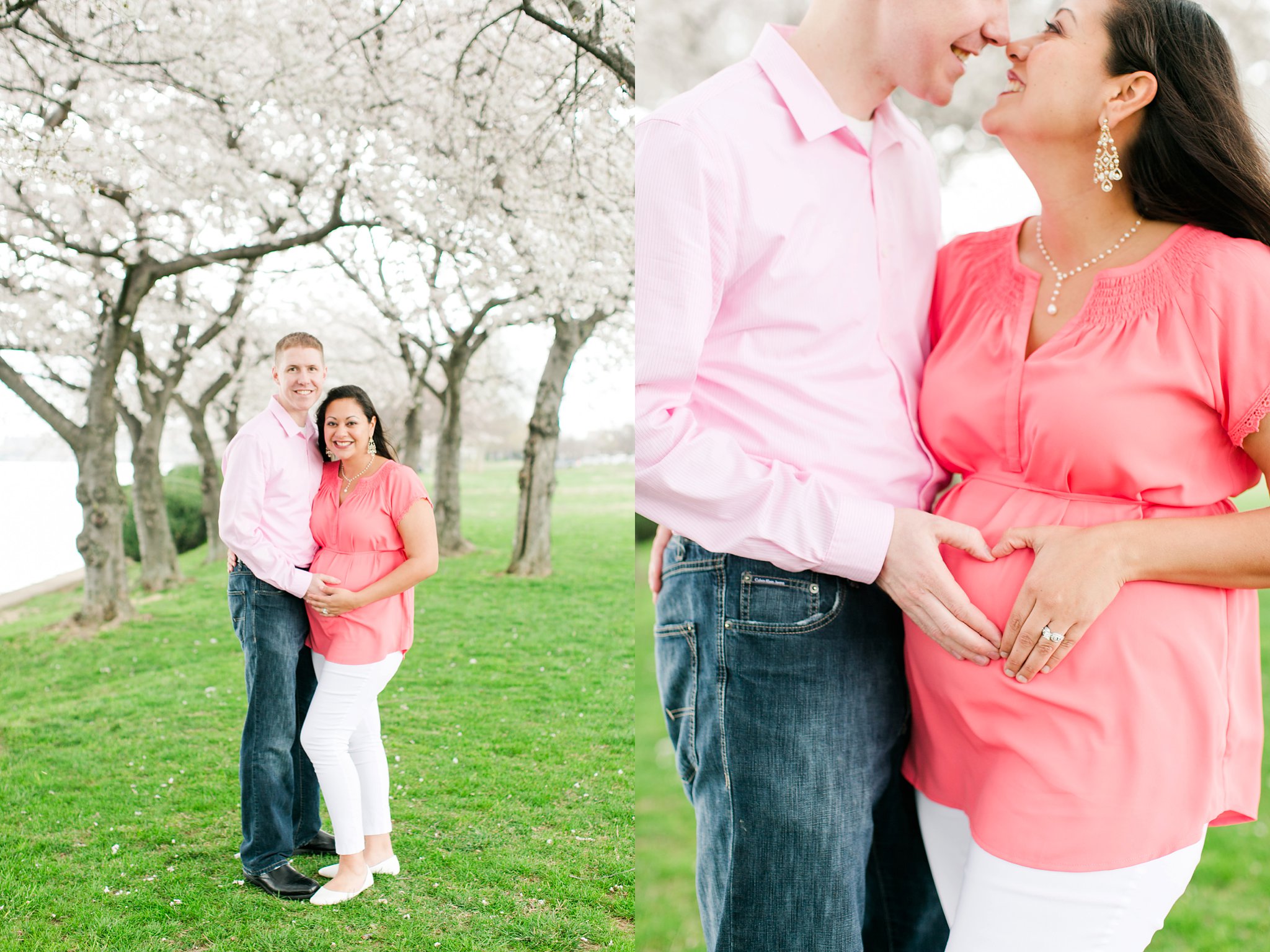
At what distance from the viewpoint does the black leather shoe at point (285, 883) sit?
1933 millimetres

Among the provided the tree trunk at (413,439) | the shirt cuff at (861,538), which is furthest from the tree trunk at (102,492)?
the shirt cuff at (861,538)

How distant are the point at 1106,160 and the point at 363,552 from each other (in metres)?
1.49

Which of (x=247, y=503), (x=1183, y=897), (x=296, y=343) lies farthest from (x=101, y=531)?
(x=1183, y=897)

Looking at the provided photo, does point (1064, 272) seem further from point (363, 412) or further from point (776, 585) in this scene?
point (363, 412)

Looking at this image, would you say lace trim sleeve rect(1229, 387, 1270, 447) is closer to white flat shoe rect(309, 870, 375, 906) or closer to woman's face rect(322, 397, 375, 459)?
woman's face rect(322, 397, 375, 459)

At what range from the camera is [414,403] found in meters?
2.08

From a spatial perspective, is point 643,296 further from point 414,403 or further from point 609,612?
point 609,612

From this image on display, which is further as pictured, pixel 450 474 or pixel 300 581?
pixel 450 474

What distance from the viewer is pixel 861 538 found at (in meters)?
1.24

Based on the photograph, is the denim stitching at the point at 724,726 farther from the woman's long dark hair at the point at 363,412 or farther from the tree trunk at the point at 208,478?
the tree trunk at the point at 208,478

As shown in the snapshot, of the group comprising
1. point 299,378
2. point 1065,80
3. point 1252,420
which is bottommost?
point 1252,420

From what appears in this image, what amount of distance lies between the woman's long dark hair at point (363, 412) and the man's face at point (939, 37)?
1154 mm

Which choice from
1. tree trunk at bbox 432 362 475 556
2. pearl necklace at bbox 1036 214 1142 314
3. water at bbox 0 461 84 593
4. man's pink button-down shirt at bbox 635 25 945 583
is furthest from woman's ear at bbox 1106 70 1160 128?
water at bbox 0 461 84 593

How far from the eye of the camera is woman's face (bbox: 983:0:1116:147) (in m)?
1.31
